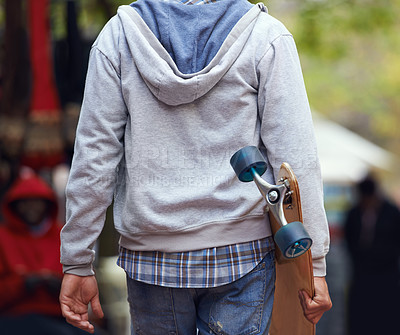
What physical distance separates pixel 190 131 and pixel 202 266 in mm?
379

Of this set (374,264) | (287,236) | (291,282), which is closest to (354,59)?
(374,264)

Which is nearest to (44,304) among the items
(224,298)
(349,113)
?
(224,298)

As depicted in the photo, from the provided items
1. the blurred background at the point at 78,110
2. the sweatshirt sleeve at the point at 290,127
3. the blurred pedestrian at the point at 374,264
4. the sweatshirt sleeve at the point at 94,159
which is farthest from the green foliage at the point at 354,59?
the sweatshirt sleeve at the point at 94,159

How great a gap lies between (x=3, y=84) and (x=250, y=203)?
2943 millimetres

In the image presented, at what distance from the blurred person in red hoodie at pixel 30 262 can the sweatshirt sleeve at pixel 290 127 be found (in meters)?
2.54

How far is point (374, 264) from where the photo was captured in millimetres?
6578

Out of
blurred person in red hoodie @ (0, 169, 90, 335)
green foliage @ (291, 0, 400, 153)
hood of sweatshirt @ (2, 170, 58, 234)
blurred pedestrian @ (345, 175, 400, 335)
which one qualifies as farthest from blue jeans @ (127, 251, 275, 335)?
blurred pedestrian @ (345, 175, 400, 335)

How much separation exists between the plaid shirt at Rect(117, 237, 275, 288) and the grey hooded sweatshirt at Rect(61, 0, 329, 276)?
25mm

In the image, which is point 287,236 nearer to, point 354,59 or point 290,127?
point 290,127

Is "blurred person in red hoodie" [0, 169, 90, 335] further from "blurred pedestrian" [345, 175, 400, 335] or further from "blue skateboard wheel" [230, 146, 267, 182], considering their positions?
"blurred pedestrian" [345, 175, 400, 335]

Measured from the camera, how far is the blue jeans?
1.91 meters

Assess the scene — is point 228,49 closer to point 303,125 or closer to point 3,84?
point 303,125

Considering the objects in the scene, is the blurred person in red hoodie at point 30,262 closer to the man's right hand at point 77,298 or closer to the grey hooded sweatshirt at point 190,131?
the man's right hand at point 77,298

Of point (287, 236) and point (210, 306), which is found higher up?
point (287, 236)
